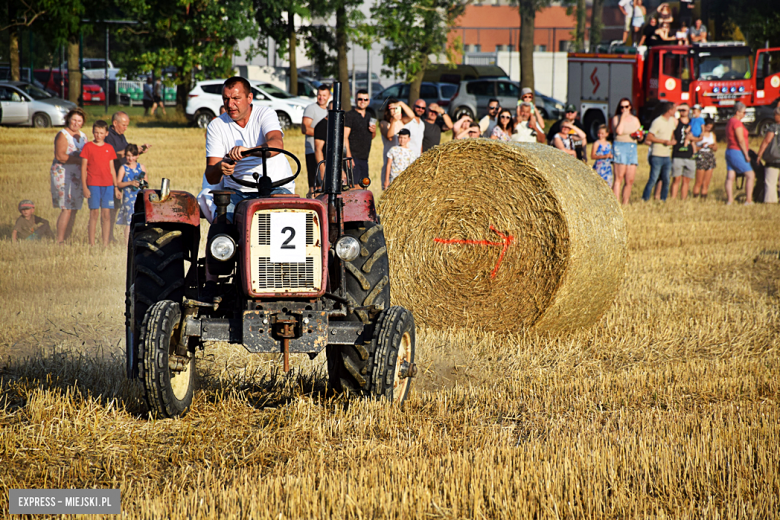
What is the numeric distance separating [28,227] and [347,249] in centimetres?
805

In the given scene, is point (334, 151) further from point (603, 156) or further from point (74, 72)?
point (74, 72)

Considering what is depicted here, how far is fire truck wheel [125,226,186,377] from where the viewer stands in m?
5.08

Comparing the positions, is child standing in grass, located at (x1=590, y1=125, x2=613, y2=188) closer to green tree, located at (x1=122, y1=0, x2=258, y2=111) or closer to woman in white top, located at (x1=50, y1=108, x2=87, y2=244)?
woman in white top, located at (x1=50, y1=108, x2=87, y2=244)

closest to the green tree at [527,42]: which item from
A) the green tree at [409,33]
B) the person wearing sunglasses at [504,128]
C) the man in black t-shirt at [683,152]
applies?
the green tree at [409,33]

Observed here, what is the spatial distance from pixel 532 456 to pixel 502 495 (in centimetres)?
50

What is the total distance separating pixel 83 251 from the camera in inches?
420

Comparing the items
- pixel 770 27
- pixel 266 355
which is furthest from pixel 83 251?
pixel 770 27

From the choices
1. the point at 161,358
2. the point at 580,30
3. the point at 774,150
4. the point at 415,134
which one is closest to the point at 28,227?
the point at 415,134

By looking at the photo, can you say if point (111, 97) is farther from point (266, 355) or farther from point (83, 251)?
point (266, 355)

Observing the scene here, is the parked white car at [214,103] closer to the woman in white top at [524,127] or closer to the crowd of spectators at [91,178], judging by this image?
the woman in white top at [524,127]

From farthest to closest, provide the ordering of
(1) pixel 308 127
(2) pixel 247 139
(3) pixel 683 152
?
(3) pixel 683 152, (1) pixel 308 127, (2) pixel 247 139

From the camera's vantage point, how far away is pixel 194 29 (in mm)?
30688

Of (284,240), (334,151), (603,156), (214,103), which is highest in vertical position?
(214,103)

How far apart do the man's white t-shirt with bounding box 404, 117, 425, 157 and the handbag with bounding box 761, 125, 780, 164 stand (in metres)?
7.56
